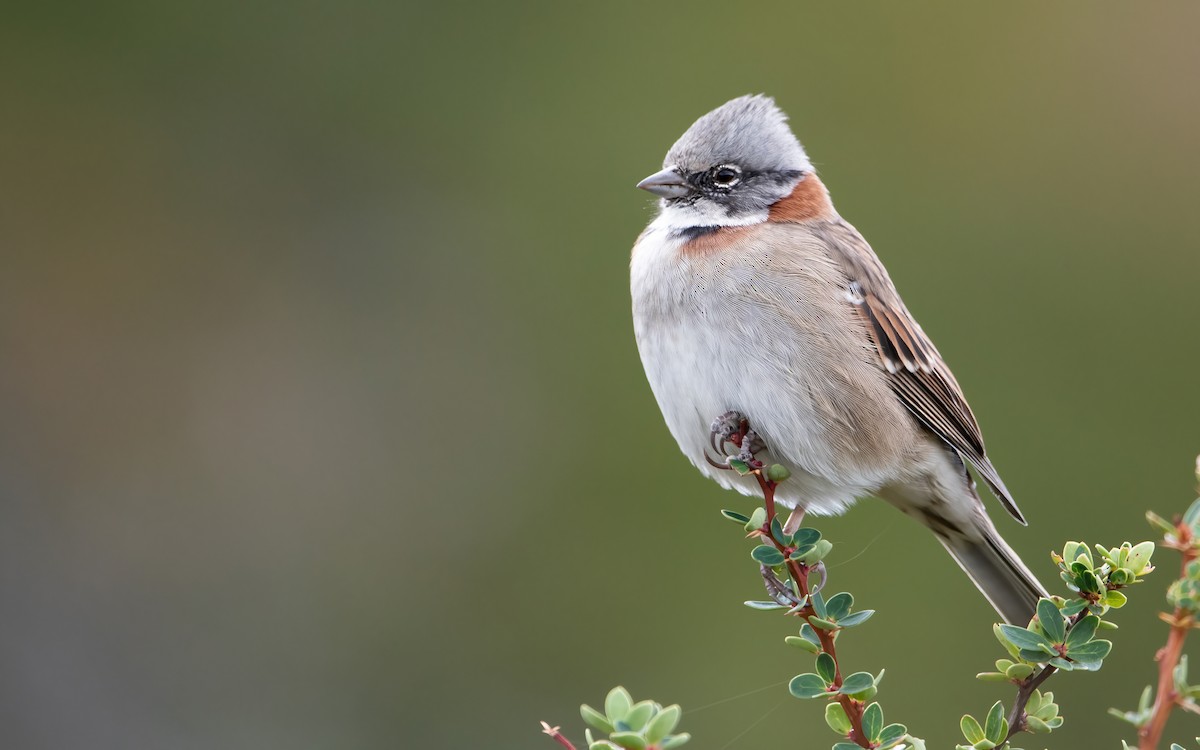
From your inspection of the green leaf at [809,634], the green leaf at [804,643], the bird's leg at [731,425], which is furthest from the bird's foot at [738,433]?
the green leaf at [804,643]

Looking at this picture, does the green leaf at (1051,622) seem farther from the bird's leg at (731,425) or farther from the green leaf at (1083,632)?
the bird's leg at (731,425)

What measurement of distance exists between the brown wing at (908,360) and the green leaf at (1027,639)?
194 centimetres

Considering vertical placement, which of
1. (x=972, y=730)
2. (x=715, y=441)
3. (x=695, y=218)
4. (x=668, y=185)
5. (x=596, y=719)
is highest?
(x=668, y=185)

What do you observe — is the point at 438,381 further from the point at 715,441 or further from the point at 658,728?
the point at 658,728

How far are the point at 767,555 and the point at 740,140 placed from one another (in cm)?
209

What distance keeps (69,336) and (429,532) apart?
2.30 metres

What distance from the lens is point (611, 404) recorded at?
21.1 feet

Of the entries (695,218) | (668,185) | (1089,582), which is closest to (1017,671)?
(1089,582)

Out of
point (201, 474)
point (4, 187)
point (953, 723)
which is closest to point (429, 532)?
point (201, 474)

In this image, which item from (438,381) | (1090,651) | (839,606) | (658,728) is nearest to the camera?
(658,728)

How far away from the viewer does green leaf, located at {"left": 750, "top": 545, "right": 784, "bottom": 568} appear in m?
2.76

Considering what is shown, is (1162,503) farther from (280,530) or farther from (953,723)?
(280,530)

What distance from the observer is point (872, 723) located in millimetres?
2389

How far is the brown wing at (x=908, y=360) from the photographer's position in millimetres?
4289
